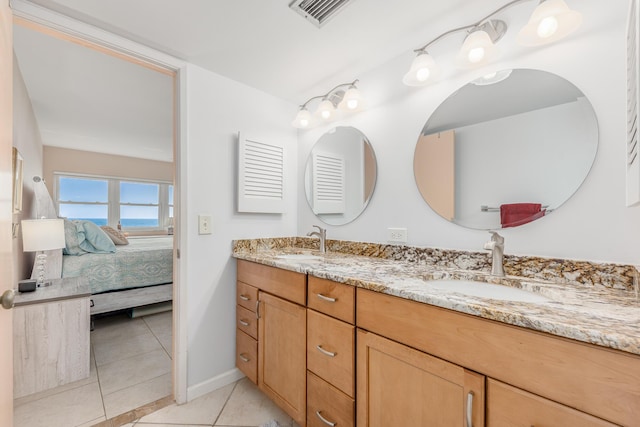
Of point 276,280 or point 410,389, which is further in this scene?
point 276,280

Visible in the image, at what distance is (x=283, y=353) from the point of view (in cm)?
145

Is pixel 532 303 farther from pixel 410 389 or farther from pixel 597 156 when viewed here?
pixel 597 156

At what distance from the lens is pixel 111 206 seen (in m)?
5.10

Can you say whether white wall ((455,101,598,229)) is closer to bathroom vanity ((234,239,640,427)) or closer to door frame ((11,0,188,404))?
bathroom vanity ((234,239,640,427))

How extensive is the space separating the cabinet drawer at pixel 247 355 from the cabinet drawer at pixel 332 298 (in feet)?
2.18

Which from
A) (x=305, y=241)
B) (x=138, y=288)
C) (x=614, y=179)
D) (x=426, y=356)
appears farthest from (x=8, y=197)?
(x=138, y=288)

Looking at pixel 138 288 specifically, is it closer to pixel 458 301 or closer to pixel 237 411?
pixel 237 411

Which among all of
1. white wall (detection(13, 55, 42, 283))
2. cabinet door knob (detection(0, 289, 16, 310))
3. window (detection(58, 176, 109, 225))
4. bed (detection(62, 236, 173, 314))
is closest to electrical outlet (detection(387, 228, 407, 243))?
cabinet door knob (detection(0, 289, 16, 310))

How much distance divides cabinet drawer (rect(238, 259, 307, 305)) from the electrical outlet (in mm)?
619

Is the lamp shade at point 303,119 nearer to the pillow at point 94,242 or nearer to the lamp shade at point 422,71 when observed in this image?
the lamp shade at point 422,71

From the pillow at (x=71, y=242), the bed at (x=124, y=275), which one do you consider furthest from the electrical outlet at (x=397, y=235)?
the pillow at (x=71, y=242)

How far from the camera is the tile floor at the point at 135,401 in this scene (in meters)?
1.51

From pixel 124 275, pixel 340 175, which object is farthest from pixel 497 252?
pixel 124 275

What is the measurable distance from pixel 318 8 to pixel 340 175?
3.27 ft
